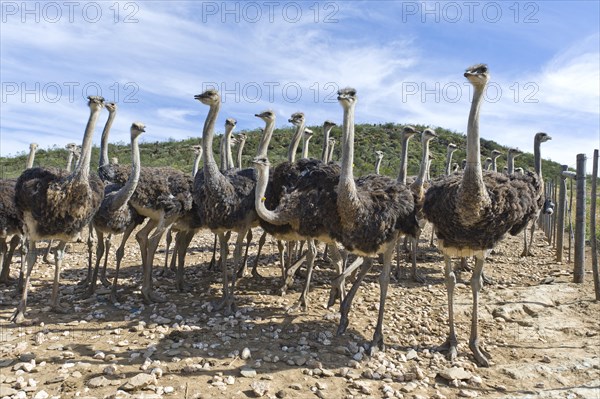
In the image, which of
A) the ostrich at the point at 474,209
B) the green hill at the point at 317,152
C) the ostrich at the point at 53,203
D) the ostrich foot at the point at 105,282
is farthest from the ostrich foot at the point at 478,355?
the green hill at the point at 317,152

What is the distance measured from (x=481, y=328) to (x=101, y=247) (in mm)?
5159

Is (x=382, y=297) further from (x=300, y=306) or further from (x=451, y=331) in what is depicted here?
(x=300, y=306)

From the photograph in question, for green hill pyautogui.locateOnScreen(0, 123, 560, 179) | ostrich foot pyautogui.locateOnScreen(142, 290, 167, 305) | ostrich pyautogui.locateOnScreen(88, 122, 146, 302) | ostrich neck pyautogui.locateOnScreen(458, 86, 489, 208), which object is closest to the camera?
ostrich neck pyautogui.locateOnScreen(458, 86, 489, 208)

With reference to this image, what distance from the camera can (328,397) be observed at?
4.14 m

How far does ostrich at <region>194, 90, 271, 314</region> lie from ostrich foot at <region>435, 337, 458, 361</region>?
2525 mm

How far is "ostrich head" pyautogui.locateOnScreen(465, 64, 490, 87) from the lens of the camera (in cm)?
497

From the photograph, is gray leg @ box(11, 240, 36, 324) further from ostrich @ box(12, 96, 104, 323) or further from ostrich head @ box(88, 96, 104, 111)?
ostrich head @ box(88, 96, 104, 111)

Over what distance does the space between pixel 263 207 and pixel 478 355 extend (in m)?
2.86

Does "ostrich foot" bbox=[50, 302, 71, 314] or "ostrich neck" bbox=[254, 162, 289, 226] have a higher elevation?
"ostrich neck" bbox=[254, 162, 289, 226]

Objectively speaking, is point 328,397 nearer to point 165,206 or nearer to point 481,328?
point 481,328

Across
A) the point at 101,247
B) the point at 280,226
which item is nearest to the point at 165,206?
the point at 101,247

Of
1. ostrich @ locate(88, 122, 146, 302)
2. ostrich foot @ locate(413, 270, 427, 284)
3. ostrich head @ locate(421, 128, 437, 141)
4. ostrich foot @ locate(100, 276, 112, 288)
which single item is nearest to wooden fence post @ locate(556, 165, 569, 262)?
ostrich head @ locate(421, 128, 437, 141)

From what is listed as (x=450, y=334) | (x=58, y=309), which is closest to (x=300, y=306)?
(x=450, y=334)

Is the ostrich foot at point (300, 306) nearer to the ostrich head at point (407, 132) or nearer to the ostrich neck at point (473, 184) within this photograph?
the ostrich neck at point (473, 184)
